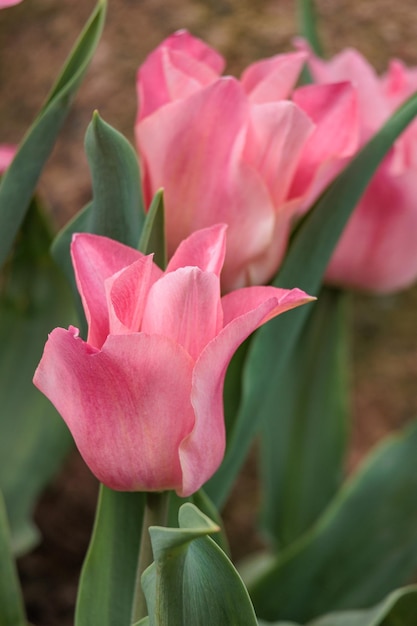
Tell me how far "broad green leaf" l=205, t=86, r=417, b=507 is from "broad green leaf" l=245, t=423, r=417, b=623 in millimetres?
118

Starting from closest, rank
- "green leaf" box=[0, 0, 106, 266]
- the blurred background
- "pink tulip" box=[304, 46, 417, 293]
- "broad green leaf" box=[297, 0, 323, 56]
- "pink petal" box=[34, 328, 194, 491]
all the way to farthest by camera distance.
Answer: "pink petal" box=[34, 328, 194, 491], "green leaf" box=[0, 0, 106, 266], "pink tulip" box=[304, 46, 417, 293], "broad green leaf" box=[297, 0, 323, 56], the blurred background

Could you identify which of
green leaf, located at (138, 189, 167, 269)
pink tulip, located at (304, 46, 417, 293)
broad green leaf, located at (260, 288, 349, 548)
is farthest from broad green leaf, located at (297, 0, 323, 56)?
green leaf, located at (138, 189, 167, 269)

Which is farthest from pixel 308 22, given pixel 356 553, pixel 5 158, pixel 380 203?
pixel 356 553

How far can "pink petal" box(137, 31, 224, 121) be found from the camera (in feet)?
1.35

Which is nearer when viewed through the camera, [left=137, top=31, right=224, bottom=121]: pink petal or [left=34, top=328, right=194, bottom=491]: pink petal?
[left=34, top=328, right=194, bottom=491]: pink petal

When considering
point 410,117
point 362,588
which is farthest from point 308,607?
point 410,117

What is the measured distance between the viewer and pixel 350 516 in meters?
0.62

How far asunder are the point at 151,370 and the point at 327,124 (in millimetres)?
182

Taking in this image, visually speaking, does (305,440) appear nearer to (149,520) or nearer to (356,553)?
(356,553)

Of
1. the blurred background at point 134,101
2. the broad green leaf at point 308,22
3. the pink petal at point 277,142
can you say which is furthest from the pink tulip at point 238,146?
the blurred background at point 134,101

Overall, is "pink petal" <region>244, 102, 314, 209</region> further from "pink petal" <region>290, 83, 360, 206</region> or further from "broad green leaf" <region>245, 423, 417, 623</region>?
"broad green leaf" <region>245, 423, 417, 623</region>

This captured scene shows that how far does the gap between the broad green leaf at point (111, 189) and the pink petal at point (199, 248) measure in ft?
0.24

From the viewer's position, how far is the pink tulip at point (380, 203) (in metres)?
0.52

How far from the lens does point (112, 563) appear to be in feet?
1.35
